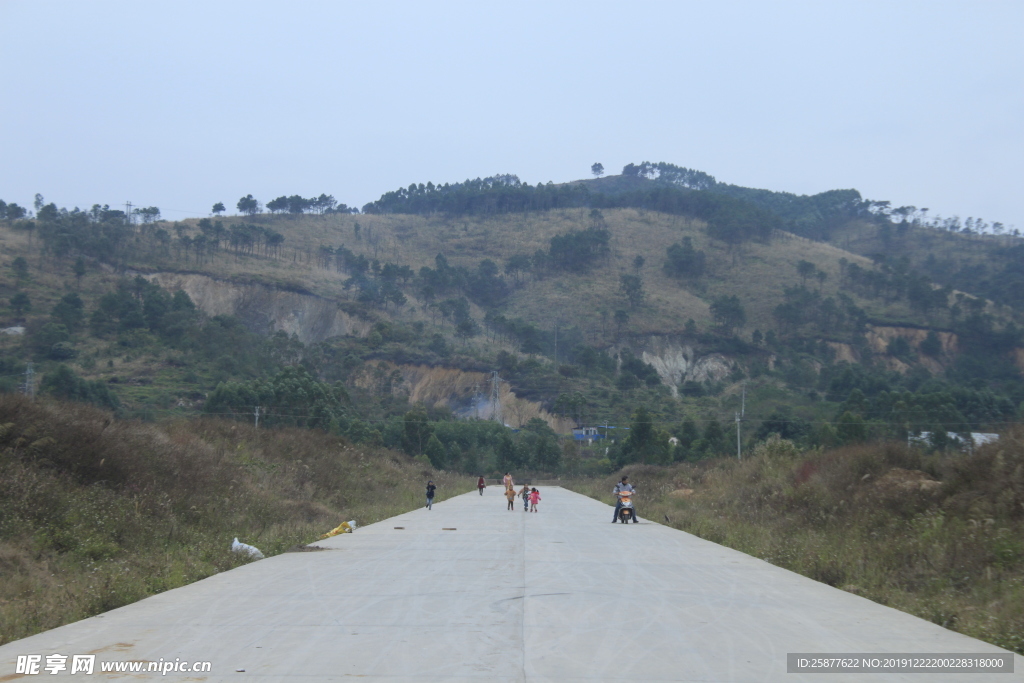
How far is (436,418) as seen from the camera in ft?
281

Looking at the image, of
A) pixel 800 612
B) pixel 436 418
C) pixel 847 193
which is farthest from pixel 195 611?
pixel 847 193

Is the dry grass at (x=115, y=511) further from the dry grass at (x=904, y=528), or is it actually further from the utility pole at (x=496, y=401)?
the utility pole at (x=496, y=401)

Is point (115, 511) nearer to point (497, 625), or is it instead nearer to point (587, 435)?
point (497, 625)

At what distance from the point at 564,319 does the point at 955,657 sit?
11333 cm

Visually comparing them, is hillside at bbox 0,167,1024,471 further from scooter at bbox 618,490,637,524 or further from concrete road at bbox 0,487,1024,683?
concrete road at bbox 0,487,1024,683

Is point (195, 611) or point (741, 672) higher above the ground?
point (741, 672)

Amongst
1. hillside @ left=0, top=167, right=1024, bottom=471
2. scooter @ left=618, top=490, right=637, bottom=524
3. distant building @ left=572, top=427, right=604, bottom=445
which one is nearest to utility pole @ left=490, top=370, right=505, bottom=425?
hillside @ left=0, top=167, right=1024, bottom=471

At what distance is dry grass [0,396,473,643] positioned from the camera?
31.5ft

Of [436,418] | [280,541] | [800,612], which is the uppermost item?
[800,612]

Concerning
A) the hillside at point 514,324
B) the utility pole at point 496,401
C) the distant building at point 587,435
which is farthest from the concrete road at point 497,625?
the distant building at point 587,435

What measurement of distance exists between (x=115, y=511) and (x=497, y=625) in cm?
762

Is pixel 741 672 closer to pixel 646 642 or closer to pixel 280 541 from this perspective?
pixel 646 642

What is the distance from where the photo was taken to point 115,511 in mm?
13227

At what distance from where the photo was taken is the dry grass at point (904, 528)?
9.75 metres
